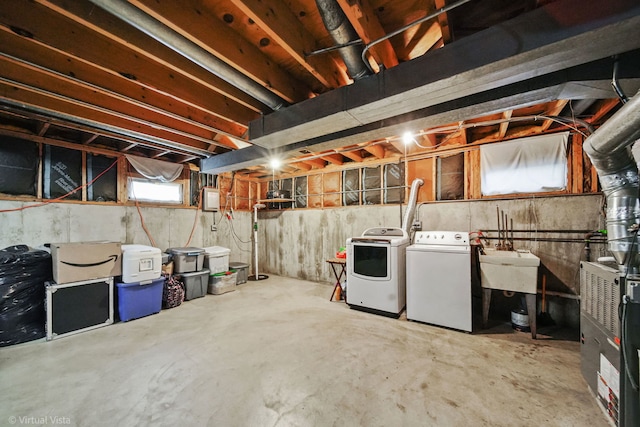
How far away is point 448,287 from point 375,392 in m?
1.61

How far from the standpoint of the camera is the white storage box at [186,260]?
400 cm

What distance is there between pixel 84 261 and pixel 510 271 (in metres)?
5.06

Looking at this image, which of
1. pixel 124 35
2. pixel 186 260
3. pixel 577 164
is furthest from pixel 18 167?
pixel 577 164

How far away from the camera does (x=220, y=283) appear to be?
4.35 metres

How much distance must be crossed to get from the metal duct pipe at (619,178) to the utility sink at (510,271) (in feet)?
3.16

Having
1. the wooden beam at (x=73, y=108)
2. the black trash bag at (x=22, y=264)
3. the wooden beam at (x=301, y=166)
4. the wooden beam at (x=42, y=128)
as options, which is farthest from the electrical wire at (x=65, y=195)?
the wooden beam at (x=301, y=166)

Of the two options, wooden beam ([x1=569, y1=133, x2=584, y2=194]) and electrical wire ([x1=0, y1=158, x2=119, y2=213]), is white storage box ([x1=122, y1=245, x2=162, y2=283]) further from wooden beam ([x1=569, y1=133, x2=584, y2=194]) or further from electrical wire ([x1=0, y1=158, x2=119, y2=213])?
wooden beam ([x1=569, y1=133, x2=584, y2=194])

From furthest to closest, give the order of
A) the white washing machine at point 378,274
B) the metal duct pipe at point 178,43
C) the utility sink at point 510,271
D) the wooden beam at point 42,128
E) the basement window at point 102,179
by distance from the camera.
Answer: the basement window at point 102,179 < the white washing machine at point 378,274 < the wooden beam at point 42,128 < the utility sink at point 510,271 < the metal duct pipe at point 178,43

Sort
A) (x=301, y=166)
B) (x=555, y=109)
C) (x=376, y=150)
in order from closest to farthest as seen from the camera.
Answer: (x=555, y=109) < (x=376, y=150) < (x=301, y=166)

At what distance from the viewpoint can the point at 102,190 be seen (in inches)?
148

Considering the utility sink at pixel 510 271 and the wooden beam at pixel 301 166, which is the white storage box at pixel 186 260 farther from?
the utility sink at pixel 510 271

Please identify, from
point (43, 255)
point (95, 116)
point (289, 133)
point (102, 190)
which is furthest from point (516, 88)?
point (102, 190)

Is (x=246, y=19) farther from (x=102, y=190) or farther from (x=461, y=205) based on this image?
(x=102, y=190)

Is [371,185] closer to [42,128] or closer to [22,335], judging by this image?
[42,128]
